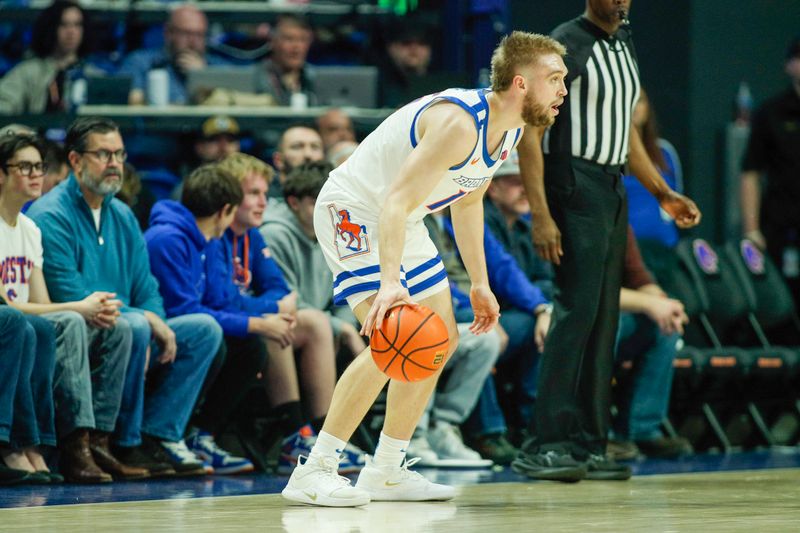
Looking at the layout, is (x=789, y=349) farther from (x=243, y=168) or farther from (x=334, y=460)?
(x=334, y=460)

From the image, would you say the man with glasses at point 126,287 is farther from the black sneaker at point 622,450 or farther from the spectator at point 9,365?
the black sneaker at point 622,450

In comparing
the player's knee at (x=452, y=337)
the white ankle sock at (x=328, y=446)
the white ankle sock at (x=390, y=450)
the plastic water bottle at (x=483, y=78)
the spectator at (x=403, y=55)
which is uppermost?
the spectator at (x=403, y=55)

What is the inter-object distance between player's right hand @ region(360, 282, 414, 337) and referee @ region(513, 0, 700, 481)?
1317mm

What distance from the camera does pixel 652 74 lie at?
30.1 ft

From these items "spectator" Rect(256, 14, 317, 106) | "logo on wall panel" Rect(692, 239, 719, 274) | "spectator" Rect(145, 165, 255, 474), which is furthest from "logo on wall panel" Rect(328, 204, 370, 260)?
"spectator" Rect(256, 14, 317, 106)

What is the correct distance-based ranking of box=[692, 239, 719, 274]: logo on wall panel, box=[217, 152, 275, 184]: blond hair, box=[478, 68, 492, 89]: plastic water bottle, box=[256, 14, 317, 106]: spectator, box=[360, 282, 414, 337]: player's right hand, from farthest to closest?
1. box=[478, 68, 492, 89]: plastic water bottle
2. box=[256, 14, 317, 106]: spectator
3. box=[692, 239, 719, 274]: logo on wall panel
4. box=[217, 152, 275, 184]: blond hair
5. box=[360, 282, 414, 337]: player's right hand

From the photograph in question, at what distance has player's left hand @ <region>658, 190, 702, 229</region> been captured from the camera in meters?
5.29

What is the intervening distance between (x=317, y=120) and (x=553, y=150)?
3074mm

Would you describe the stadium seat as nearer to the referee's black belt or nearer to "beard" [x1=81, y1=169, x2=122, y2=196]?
the referee's black belt

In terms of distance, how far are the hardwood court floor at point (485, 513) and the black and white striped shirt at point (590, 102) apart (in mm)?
1221

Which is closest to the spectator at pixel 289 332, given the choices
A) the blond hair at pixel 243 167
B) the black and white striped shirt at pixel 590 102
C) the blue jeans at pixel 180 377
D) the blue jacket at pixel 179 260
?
the blond hair at pixel 243 167

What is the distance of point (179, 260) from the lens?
5.57m

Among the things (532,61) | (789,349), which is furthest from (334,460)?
(789,349)

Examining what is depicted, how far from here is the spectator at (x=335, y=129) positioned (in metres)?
7.48
